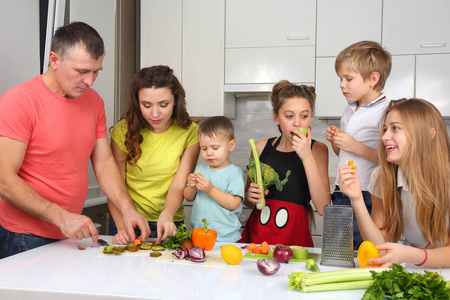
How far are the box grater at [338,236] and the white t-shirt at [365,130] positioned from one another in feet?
2.08

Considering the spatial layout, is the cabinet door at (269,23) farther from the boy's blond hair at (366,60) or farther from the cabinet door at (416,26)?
the boy's blond hair at (366,60)

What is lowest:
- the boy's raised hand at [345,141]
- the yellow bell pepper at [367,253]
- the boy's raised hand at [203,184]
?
the yellow bell pepper at [367,253]

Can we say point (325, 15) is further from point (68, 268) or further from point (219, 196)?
point (68, 268)

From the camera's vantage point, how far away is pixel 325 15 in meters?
3.30

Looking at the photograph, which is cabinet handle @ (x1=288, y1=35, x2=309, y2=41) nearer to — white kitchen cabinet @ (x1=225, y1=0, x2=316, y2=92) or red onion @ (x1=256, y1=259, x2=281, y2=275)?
white kitchen cabinet @ (x1=225, y1=0, x2=316, y2=92)

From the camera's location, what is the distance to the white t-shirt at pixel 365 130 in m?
2.00

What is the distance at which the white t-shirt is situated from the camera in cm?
200

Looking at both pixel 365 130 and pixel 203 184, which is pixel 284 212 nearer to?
pixel 203 184

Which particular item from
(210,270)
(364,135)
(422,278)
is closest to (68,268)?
(210,270)

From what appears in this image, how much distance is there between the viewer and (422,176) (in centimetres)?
155

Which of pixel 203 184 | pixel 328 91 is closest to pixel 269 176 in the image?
pixel 203 184

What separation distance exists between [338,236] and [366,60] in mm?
971

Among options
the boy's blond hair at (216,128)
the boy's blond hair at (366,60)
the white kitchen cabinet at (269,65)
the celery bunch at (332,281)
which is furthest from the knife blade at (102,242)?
the white kitchen cabinet at (269,65)

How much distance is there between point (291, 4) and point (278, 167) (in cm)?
175
